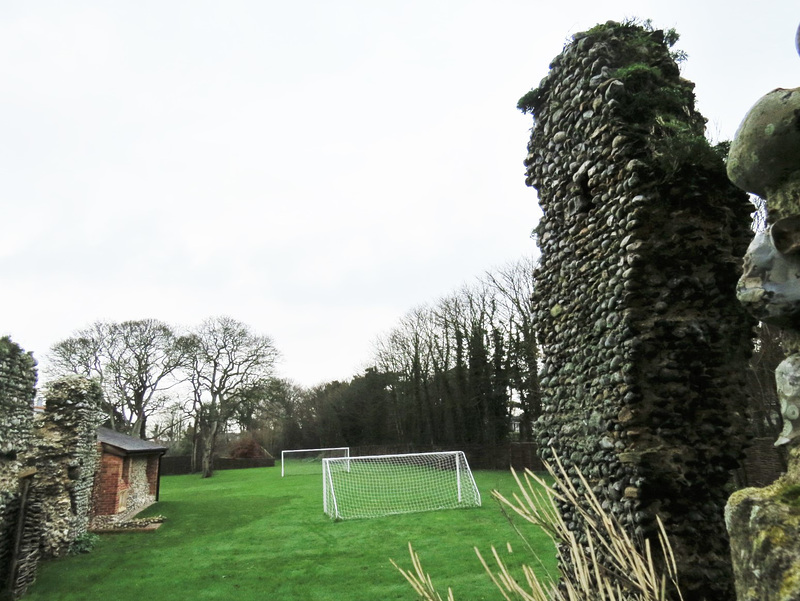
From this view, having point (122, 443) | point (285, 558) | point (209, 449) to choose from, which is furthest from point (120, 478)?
point (209, 449)

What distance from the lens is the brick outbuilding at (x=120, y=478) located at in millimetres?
14094

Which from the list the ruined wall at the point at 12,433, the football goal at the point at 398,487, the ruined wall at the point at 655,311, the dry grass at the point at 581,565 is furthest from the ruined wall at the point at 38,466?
the dry grass at the point at 581,565

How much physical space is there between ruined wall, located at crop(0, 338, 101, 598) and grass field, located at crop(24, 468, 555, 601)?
57cm

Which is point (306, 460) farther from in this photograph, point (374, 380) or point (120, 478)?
point (120, 478)

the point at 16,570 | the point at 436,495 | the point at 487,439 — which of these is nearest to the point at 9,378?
the point at 16,570

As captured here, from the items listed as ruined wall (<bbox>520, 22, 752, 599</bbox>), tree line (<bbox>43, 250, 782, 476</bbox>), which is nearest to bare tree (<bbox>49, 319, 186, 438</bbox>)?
tree line (<bbox>43, 250, 782, 476</bbox>)

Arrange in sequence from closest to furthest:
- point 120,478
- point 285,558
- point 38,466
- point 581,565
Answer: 1. point 581,565
2. point 285,558
3. point 38,466
4. point 120,478

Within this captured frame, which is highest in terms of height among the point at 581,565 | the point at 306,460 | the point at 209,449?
the point at 209,449

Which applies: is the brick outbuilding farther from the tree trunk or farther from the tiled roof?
the tree trunk

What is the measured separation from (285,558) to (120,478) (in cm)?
702

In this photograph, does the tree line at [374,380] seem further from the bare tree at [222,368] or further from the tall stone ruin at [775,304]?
the tall stone ruin at [775,304]

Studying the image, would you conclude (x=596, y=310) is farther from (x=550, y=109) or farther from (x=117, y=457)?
(x=117, y=457)

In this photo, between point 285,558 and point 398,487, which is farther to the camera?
point 398,487

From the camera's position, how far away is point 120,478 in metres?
14.7
